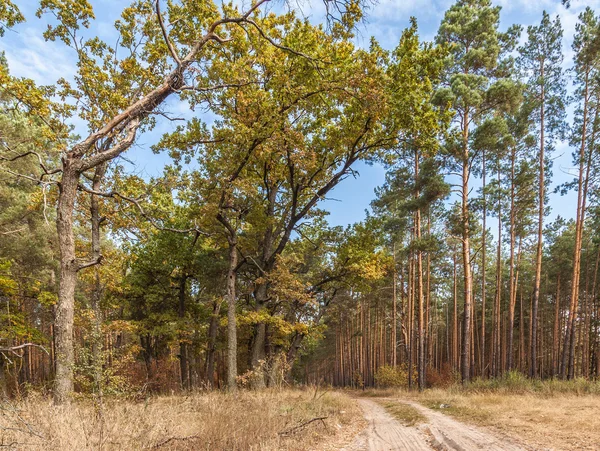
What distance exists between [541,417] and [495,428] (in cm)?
166

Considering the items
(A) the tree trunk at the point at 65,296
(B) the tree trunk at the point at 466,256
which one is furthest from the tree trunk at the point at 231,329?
(B) the tree trunk at the point at 466,256

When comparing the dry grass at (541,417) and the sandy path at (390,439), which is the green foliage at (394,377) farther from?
the sandy path at (390,439)

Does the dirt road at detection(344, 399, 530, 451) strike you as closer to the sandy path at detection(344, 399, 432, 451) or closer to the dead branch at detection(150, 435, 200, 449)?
the sandy path at detection(344, 399, 432, 451)

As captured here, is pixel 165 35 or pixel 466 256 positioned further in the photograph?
pixel 466 256

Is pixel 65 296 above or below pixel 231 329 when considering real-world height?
above

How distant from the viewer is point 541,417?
771 cm

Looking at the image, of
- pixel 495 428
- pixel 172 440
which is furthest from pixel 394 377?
pixel 172 440

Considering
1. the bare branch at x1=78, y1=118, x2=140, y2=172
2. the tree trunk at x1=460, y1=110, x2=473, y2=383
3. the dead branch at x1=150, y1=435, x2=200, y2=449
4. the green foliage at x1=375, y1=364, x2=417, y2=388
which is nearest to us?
the dead branch at x1=150, y1=435, x2=200, y2=449

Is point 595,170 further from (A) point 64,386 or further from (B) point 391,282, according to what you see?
(A) point 64,386

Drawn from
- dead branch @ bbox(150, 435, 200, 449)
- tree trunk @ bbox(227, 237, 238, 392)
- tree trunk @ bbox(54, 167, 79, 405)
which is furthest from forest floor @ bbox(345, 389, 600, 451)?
tree trunk @ bbox(227, 237, 238, 392)

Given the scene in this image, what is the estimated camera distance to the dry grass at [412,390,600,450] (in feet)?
18.7

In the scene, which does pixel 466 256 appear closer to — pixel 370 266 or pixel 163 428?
pixel 370 266

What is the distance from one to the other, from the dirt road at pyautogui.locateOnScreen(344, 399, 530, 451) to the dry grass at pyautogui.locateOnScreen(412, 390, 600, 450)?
491 mm

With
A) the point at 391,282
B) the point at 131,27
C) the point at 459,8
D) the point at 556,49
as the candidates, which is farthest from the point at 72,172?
the point at 391,282
